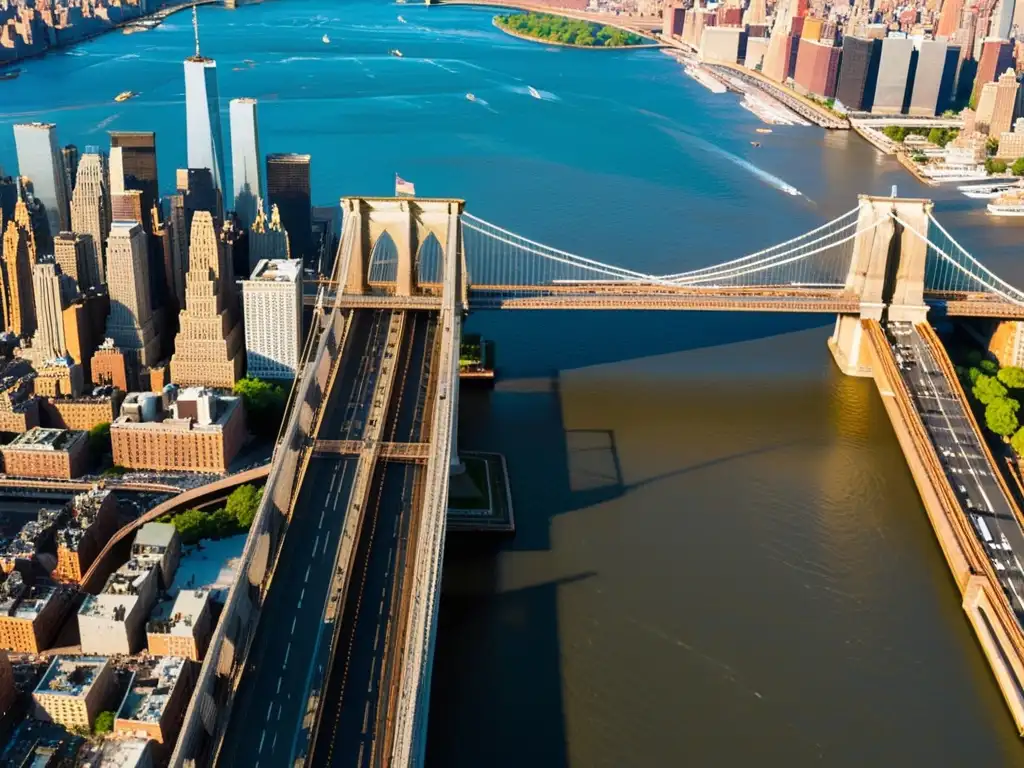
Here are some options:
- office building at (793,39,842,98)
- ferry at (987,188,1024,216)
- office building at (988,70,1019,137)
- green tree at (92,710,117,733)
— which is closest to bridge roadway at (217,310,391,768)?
green tree at (92,710,117,733)

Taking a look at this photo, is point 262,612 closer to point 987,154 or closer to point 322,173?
point 322,173

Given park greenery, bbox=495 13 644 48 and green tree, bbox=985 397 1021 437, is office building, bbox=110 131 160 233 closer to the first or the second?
green tree, bbox=985 397 1021 437

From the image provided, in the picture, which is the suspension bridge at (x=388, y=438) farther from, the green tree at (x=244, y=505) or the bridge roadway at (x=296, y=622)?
the green tree at (x=244, y=505)

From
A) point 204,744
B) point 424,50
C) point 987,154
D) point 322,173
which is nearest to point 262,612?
point 204,744

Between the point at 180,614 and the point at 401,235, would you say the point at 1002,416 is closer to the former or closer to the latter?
the point at 401,235

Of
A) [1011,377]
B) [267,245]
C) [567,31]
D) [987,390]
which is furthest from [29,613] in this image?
[567,31]

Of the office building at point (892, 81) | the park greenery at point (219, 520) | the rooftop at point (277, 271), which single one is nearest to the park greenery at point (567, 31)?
the office building at point (892, 81)

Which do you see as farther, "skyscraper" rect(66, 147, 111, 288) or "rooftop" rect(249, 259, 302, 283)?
"skyscraper" rect(66, 147, 111, 288)
